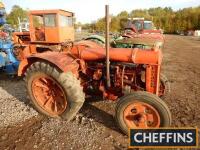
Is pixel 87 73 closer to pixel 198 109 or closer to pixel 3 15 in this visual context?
pixel 198 109

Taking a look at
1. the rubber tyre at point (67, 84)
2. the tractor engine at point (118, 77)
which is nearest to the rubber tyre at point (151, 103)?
the tractor engine at point (118, 77)

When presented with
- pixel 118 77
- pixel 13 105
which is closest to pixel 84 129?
pixel 118 77

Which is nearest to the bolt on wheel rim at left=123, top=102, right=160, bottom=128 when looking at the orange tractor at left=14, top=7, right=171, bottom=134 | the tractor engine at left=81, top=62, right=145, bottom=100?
the orange tractor at left=14, top=7, right=171, bottom=134

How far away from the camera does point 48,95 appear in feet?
15.4

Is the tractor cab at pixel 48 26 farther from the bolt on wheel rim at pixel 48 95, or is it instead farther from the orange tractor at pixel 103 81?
the bolt on wheel rim at pixel 48 95

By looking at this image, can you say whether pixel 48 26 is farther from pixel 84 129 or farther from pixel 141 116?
pixel 141 116

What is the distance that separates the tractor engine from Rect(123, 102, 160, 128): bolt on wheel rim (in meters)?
0.49

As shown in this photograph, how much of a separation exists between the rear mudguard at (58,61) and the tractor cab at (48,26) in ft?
9.56

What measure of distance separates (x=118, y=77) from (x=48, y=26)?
411 centimetres

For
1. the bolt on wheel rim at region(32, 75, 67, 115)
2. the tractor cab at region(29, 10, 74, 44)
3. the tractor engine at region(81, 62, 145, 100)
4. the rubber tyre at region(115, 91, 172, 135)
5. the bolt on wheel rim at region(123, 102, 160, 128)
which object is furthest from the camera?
the tractor cab at region(29, 10, 74, 44)

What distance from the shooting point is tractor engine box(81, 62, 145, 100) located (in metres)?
4.30

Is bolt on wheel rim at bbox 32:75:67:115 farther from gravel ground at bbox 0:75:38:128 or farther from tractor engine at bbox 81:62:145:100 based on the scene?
tractor engine at bbox 81:62:145:100

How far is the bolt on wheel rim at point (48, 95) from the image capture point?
4.49 meters

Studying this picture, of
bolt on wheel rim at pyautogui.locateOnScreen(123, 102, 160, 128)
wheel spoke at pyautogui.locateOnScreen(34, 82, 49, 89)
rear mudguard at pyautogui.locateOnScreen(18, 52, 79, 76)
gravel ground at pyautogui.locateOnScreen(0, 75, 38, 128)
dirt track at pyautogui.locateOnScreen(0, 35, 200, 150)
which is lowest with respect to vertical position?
dirt track at pyautogui.locateOnScreen(0, 35, 200, 150)
